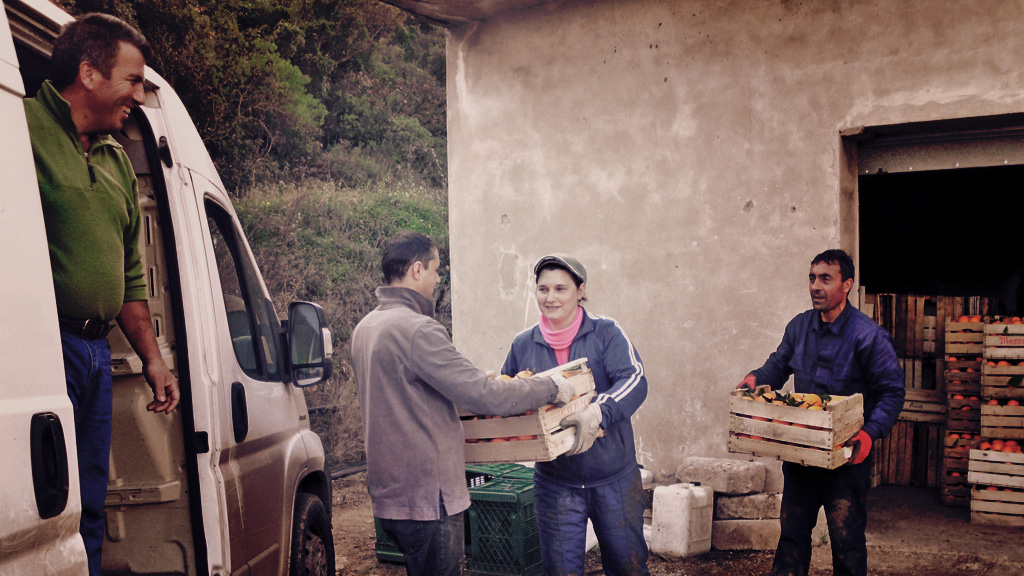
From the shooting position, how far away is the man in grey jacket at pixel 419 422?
122 inches

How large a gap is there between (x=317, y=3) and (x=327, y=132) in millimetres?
3041

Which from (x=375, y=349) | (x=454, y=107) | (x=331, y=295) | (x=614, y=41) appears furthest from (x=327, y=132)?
(x=375, y=349)

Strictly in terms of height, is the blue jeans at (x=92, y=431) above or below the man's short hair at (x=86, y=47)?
below

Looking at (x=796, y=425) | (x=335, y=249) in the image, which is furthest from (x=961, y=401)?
(x=335, y=249)

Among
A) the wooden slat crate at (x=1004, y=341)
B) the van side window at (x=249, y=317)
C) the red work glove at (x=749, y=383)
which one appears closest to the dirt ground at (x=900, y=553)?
the wooden slat crate at (x=1004, y=341)

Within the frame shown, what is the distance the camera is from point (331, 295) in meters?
13.6

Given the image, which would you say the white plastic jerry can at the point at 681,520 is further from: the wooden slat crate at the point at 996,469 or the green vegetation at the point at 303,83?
the green vegetation at the point at 303,83

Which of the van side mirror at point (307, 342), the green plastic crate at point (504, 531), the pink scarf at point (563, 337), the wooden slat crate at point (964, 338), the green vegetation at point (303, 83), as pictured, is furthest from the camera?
the green vegetation at point (303, 83)

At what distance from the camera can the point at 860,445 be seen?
402 cm

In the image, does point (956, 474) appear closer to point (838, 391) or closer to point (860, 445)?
point (838, 391)

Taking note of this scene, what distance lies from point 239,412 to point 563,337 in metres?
1.60

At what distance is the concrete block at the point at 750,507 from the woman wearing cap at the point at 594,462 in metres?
2.29

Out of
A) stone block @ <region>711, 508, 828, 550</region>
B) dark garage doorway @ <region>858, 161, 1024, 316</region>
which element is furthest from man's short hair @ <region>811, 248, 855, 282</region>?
dark garage doorway @ <region>858, 161, 1024, 316</region>

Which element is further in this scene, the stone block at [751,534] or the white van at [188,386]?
the stone block at [751,534]
